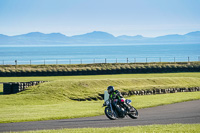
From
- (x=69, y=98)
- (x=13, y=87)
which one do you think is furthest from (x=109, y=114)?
(x=13, y=87)

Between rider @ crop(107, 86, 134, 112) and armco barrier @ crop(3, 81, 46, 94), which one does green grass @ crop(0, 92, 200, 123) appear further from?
rider @ crop(107, 86, 134, 112)

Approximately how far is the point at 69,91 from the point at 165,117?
1497 cm

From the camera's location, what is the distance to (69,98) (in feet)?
110

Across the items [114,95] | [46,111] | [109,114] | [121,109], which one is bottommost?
[46,111]

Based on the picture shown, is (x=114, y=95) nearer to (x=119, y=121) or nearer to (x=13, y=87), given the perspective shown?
(x=119, y=121)

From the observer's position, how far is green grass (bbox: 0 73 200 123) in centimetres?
2348

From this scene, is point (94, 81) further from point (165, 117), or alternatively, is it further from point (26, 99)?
point (165, 117)

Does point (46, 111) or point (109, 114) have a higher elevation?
point (109, 114)

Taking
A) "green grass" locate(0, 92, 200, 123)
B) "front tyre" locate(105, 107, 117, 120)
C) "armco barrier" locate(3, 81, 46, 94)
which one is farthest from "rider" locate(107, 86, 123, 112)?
"armco barrier" locate(3, 81, 46, 94)

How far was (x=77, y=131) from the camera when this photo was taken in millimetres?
16000

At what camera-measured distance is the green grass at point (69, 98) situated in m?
23.5

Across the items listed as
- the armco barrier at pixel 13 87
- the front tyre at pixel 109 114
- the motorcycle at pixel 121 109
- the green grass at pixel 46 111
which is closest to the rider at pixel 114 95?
the motorcycle at pixel 121 109

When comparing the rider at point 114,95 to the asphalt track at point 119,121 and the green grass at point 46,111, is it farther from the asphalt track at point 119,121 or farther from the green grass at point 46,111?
the green grass at point 46,111

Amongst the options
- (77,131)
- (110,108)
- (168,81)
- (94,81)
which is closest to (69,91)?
(94,81)
